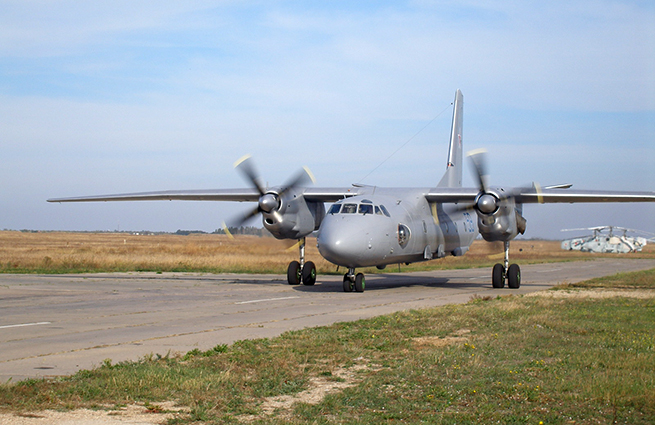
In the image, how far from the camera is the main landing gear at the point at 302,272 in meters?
23.7

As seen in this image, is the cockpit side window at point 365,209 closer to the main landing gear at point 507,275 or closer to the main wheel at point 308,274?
the main wheel at point 308,274

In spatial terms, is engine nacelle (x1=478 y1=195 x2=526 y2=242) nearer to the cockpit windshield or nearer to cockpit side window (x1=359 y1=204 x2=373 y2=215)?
the cockpit windshield

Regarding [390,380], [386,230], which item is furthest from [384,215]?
[390,380]

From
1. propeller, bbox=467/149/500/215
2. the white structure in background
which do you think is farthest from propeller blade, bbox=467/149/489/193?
the white structure in background

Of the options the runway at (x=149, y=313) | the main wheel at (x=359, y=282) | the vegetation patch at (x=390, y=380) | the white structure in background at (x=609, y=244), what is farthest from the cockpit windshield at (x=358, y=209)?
the white structure in background at (x=609, y=244)

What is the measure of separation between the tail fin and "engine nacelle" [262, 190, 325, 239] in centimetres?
753

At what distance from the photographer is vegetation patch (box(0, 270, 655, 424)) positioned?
6105 mm

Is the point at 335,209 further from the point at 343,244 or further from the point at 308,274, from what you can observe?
the point at 308,274

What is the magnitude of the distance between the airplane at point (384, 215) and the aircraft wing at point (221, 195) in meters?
0.04

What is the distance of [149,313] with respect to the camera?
14.2 meters

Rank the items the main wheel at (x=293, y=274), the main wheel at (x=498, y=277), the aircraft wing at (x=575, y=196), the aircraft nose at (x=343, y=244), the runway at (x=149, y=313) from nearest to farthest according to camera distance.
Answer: the runway at (x=149, y=313) → the aircraft nose at (x=343, y=244) → the aircraft wing at (x=575, y=196) → the main wheel at (x=498, y=277) → the main wheel at (x=293, y=274)

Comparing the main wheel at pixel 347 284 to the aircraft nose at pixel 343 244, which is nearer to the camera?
the aircraft nose at pixel 343 244

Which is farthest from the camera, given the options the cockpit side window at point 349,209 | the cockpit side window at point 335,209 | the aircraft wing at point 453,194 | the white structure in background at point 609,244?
the white structure in background at point 609,244

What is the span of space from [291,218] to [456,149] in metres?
10.8
